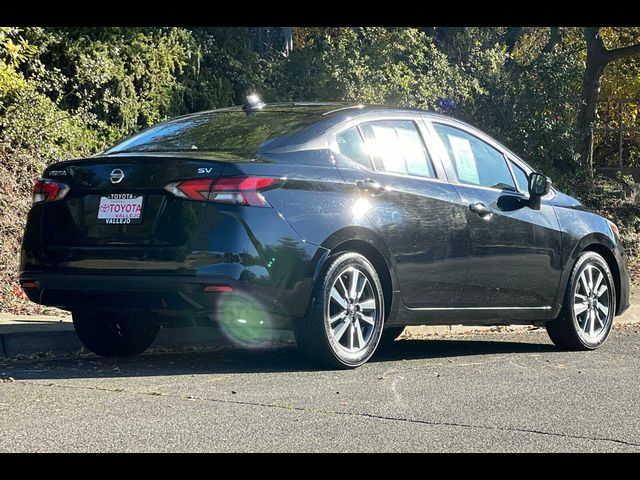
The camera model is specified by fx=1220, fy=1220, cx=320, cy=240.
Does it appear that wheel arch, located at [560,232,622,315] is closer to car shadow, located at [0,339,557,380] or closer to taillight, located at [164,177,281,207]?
car shadow, located at [0,339,557,380]

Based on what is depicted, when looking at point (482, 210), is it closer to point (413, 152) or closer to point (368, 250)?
point (413, 152)

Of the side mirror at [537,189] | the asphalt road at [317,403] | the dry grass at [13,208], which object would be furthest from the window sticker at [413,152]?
the dry grass at [13,208]

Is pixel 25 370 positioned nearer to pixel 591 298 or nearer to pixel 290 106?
pixel 290 106

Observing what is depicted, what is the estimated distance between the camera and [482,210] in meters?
8.57

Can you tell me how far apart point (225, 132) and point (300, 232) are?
104 centimetres

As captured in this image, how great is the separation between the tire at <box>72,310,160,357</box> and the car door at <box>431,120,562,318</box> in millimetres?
2230

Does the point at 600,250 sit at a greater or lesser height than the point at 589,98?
lesser

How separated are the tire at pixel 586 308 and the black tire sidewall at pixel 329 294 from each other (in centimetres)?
202

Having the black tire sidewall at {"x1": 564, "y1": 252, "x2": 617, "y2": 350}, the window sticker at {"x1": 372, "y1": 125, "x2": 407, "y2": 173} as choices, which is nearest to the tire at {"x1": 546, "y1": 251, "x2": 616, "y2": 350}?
the black tire sidewall at {"x1": 564, "y1": 252, "x2": 617, "y2": 350}

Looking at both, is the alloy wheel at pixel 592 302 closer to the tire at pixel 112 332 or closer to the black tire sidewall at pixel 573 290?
the black tire sidewall at pixel 573 290

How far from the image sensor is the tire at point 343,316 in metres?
7.41

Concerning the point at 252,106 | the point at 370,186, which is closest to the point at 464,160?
the point at 370,186

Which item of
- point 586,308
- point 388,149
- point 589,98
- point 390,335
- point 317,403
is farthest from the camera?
point 589,98

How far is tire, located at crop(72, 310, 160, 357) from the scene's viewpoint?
816cm
